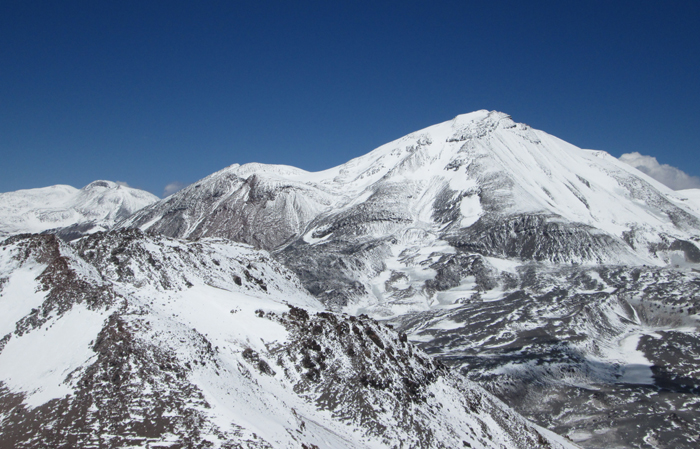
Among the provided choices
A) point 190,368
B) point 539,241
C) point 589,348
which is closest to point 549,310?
point 589,348

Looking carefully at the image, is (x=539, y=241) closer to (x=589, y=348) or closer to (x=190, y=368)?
(x=589, y=348)

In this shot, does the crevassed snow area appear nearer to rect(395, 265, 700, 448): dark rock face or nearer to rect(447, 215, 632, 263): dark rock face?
rect(395, 265, 700, 448): dark rock face

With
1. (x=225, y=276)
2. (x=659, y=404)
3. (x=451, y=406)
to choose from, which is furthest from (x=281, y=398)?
(x=659, y=404)

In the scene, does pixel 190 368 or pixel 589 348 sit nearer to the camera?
pixel 190 368

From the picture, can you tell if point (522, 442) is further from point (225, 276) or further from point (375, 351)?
point (225, 276)

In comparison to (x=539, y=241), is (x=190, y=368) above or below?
below

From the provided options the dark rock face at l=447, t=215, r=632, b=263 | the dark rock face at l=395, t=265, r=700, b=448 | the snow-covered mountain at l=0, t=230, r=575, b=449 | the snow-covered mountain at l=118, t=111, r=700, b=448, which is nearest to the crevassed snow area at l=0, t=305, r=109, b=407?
the snow-covered mountain at l=0, t=230, r=575, b=449
